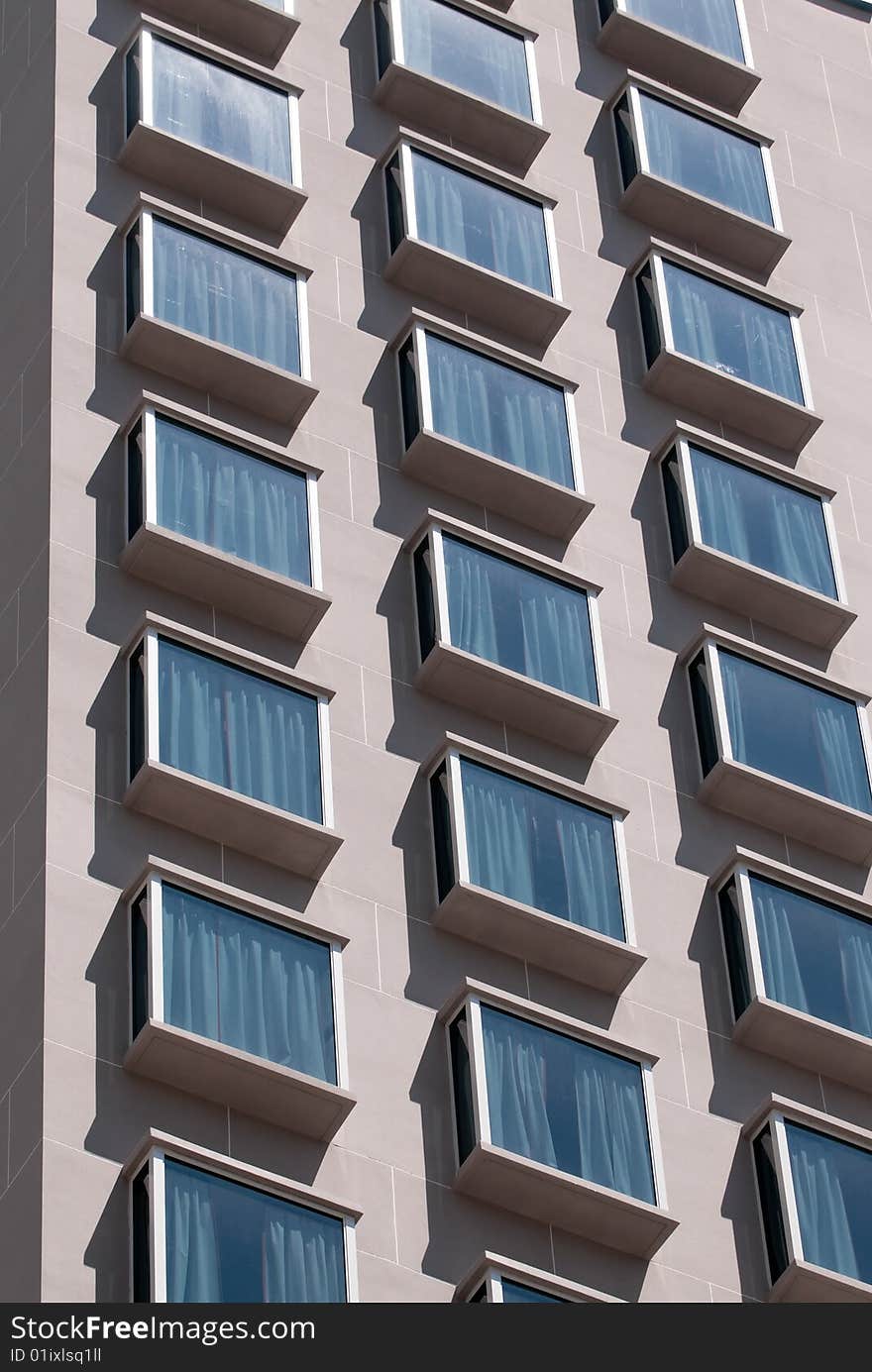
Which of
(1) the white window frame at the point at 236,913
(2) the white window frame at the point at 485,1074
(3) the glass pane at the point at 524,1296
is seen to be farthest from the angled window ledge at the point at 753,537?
(3) the glass pane at the point at 524,1296

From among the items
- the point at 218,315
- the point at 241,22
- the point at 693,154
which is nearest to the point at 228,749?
the point at 218,315

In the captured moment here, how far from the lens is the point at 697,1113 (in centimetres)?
3966

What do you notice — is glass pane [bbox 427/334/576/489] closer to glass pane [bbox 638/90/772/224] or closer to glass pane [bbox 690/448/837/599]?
glass pane [bbox 690/448/837/599]

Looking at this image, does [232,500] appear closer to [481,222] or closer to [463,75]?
[481,222]

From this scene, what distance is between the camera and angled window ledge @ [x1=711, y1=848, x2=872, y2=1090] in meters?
40.7

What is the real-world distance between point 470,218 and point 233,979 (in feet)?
53.4

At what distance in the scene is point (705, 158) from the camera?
5306 cm

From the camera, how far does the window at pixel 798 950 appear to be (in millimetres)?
41125

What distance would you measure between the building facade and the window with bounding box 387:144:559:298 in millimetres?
Answer: 84

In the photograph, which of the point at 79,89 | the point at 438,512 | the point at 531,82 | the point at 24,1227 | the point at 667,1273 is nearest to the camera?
the point at 24,1227

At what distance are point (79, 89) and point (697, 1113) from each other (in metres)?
18.5

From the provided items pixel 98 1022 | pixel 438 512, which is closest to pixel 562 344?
pixel 438 512

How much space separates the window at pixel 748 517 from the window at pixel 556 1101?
9.76 meters

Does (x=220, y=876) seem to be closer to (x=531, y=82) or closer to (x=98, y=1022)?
(x=98, y=1022)
